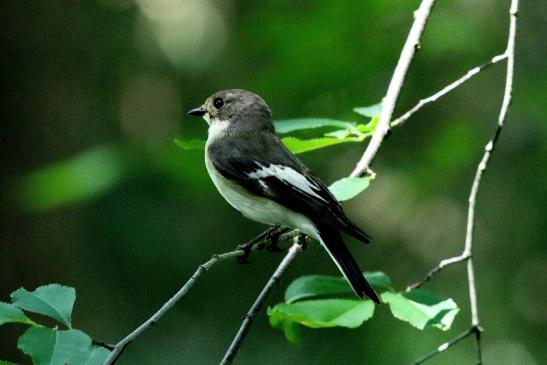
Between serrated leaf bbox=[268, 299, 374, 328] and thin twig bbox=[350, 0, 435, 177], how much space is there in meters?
0.61

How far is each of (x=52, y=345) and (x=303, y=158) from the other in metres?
3.88

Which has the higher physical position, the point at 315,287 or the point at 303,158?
the point at 315,287

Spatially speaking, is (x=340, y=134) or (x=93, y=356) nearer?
(x=93, y=356)

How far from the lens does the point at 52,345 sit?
182 centimetres

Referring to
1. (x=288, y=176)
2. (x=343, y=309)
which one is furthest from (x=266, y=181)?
(x=343, y=309)

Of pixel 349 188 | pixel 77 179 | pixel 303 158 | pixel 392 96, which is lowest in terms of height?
pixel 303 158

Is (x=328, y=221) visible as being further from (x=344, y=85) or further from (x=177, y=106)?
(x=177, y=106)

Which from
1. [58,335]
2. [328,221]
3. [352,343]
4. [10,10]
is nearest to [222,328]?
[352,343]

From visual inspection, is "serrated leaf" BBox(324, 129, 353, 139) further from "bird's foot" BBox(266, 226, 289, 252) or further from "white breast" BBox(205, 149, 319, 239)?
"bird's foot" BBox(266, 226, 289, 252)

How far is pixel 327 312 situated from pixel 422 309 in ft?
0.97

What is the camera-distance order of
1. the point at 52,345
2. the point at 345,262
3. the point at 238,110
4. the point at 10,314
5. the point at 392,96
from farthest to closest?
the point at 238,110 → the point at 392,96 → the point at 345,262 → the point at 10,314 → the point at 52,345

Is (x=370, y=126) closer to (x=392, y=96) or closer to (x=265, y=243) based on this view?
(x=392, y=96)

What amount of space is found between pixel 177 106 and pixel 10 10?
209cm

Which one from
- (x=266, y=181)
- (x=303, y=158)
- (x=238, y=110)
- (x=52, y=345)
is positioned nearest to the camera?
(x=52, y=345)
